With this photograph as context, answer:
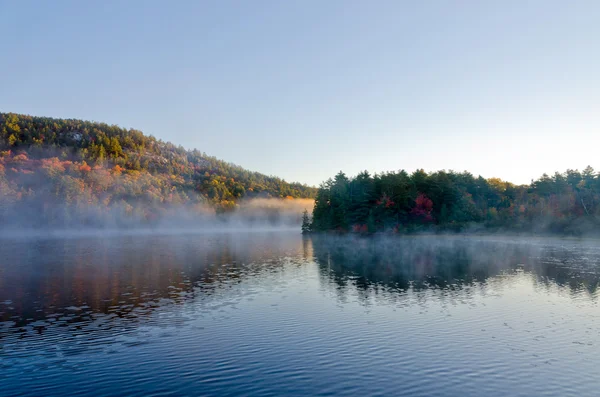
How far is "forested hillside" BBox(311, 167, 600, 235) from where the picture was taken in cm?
12056

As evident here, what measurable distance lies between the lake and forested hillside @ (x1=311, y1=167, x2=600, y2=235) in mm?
77360

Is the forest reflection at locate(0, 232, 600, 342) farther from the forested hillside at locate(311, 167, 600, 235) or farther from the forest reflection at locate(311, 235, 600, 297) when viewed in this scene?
the forested hillside at locate(311, 167, 600, 235)

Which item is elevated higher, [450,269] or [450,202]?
[450,202]

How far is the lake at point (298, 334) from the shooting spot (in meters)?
19.2

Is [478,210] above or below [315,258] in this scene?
above

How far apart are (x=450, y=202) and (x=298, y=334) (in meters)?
125

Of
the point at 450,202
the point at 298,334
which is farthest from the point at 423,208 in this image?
the point at 298,334

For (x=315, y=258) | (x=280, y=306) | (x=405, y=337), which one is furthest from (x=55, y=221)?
(x=405, y=337)

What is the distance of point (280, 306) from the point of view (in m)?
36.0

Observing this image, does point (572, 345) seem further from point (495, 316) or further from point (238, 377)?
point (238, 377)

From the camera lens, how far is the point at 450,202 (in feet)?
464

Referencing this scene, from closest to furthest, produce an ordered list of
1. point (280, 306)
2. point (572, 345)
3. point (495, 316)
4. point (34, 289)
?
1. point (572, 345)
2. point (495, 316)
3. point (280, 306)
4. point (34, 289)

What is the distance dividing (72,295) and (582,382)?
39648mm

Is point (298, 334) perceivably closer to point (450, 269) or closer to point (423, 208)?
point (450, 269)
